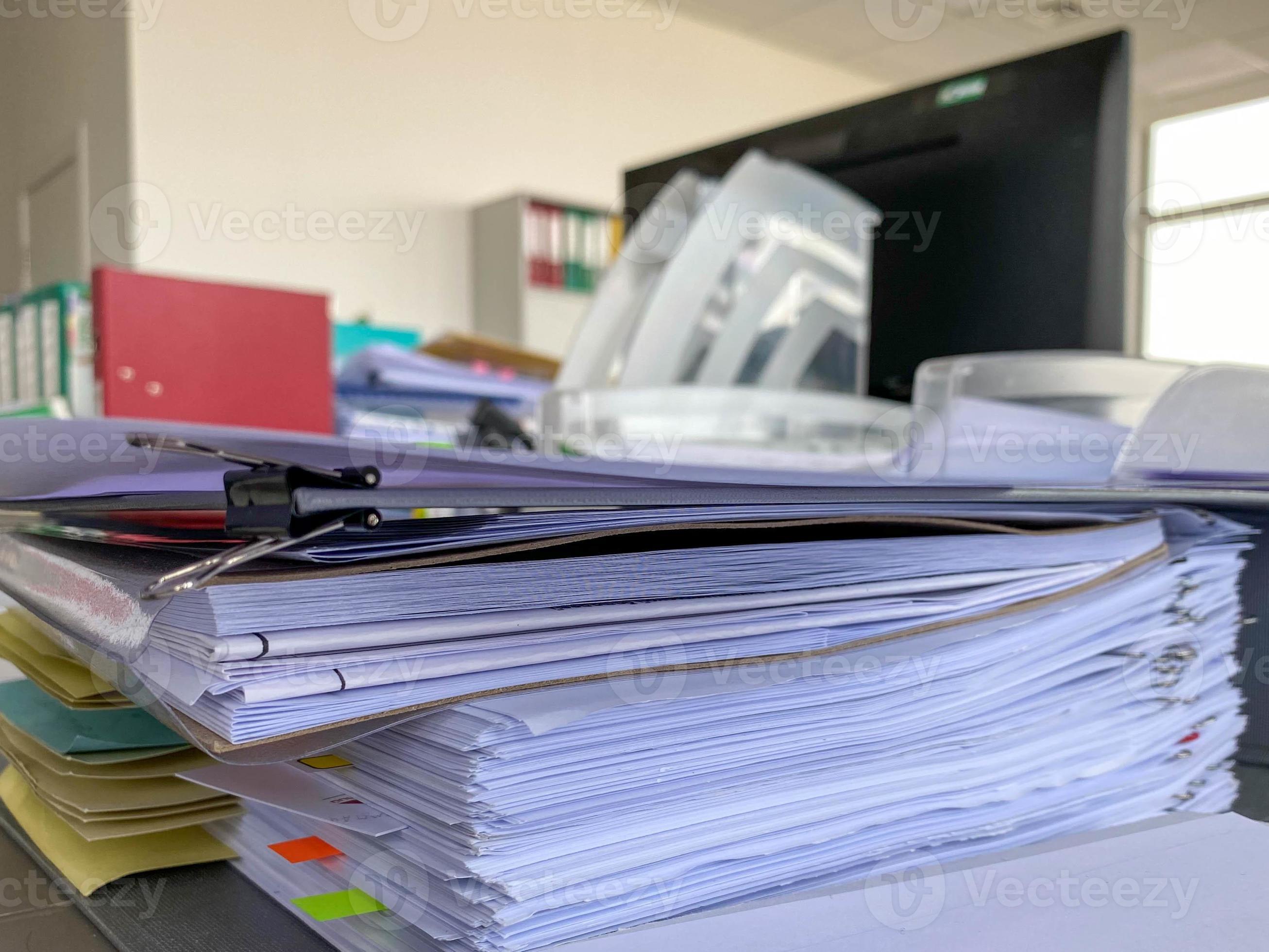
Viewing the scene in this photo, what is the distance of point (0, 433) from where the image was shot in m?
0.30

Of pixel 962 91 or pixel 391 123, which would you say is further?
pixel 391 123

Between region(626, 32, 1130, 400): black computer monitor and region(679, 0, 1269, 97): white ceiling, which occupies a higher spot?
region(679, 0, 1269, 97): white ceiling

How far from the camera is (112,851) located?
1.12ft

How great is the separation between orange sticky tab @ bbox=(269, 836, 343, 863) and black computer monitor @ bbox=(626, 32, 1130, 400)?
78cm

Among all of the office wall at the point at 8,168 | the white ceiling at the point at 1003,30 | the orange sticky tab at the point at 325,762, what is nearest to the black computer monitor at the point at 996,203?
the orange sticky tab at the point at 325,762

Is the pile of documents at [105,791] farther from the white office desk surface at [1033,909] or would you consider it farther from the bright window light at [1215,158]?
the bright window light at [1215,158]

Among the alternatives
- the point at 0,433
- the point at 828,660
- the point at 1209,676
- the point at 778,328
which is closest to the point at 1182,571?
the point at 1209,676

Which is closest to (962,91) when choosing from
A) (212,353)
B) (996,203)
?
(996,203)

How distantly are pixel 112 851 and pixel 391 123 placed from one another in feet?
14.7

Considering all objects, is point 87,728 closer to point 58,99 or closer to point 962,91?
point 962,91

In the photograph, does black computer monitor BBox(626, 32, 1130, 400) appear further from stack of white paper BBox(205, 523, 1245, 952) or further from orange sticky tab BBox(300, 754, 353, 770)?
orange sticky tab BBox(300, 754, 353, 770)

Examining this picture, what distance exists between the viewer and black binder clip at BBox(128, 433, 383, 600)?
224 mm

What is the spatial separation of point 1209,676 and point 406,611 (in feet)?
1.12

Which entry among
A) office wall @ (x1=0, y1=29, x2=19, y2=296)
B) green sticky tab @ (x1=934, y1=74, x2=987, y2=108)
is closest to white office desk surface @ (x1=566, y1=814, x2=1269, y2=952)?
green sticky tab @ (x1=934, y1=74, x2=987, y2=108)
